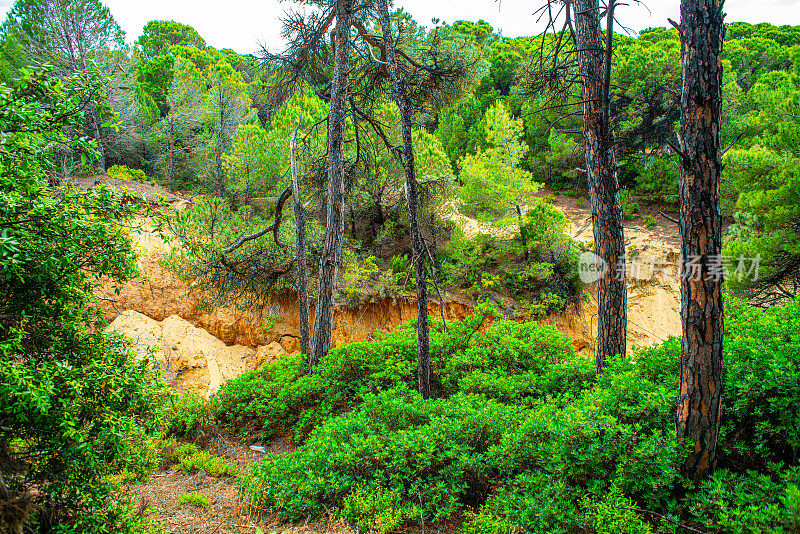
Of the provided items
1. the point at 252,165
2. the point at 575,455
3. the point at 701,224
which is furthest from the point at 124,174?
the point at 701,224

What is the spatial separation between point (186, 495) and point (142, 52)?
3316cm

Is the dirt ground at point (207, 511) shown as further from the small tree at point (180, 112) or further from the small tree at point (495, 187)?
the small tree at point (180, 112)

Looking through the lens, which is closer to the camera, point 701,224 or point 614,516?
point 614,516

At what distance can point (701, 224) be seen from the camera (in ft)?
10.2

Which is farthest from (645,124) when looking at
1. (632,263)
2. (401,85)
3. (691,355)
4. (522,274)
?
(691,355)

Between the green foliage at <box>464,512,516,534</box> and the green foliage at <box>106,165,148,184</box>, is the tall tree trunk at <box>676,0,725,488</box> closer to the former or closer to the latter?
the green foliage at <box>464,512,516,534</box>

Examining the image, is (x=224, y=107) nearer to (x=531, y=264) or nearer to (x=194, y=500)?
(x=531, y=264)

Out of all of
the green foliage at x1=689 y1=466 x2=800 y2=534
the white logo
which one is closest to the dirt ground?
the green foliage at x1=689 y1=466 x2=800 y2=534

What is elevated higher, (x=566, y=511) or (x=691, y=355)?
(x=691, y=355)

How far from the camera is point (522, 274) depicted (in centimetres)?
1438

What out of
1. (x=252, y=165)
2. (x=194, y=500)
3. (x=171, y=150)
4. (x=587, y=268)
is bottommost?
(x=194, y=500)

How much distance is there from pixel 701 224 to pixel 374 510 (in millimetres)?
3892

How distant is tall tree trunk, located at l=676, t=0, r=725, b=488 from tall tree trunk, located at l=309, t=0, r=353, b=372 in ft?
20.0

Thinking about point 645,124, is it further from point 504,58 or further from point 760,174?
point 504,58
